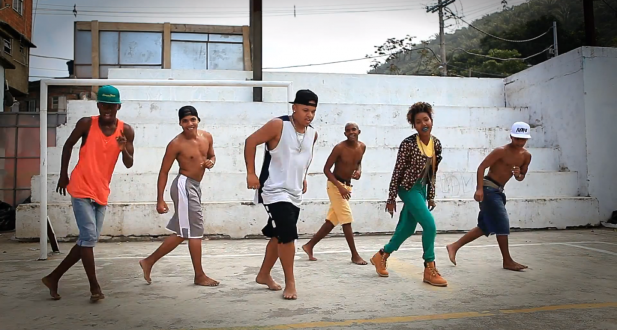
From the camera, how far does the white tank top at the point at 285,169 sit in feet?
13.5

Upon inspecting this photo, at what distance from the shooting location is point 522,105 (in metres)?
12.5

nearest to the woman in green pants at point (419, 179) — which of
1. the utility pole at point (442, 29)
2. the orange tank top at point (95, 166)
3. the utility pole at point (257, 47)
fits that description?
the orange tank top at point (95, 166)

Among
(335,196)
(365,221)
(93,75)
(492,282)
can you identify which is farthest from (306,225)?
(93,75)

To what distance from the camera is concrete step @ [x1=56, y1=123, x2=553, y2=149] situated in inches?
387

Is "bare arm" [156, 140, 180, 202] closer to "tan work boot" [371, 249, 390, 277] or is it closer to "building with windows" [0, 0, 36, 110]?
"tan work boot" [371, 249, 390, 277]

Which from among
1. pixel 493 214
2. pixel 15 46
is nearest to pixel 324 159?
pixel 493 214

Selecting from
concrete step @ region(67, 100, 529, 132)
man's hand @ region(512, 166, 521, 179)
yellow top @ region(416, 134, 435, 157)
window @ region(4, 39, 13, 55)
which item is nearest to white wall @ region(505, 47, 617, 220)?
concrete step @ region(67, 100, 529, 132)

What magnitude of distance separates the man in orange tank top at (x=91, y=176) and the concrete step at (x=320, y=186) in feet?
14.4

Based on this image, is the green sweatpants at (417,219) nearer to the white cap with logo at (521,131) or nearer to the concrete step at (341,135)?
the white cap with logo at (521,131)

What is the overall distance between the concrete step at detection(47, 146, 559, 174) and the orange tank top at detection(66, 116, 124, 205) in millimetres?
4931

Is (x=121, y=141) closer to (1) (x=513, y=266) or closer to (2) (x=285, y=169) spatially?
(2) (x=285, y=169)

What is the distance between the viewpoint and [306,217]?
835cm

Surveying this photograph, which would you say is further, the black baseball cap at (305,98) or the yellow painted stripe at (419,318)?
the black baseball cap at (305,98)

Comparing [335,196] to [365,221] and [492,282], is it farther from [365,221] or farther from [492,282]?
[365,221]
